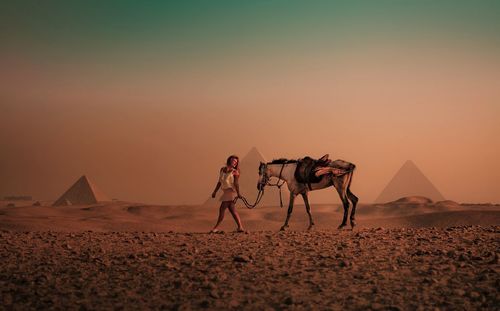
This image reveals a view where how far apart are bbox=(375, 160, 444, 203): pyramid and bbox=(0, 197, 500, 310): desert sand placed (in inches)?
2840

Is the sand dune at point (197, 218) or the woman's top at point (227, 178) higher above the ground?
the woman's top at point (227, 178)

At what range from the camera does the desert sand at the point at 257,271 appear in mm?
6426

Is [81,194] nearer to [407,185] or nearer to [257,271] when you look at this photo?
[407,185]

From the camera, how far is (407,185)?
271 feet

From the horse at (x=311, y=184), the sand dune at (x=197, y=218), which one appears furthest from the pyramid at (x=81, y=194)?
the horse at (x=311, y=184)

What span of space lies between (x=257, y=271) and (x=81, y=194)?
59.0m

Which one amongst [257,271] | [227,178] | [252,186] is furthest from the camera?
[252,186]

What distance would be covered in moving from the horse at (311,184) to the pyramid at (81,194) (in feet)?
172

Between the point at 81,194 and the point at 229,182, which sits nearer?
the point at 229,182

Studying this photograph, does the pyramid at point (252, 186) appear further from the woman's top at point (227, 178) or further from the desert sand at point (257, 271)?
the desert sand at point (257, 271)

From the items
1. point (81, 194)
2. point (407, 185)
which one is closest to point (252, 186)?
point (81, 194)

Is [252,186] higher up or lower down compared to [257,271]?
higher up

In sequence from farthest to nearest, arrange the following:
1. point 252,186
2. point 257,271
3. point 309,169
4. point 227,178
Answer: point 252,186
point 309,169
point 227,178
point 257,271

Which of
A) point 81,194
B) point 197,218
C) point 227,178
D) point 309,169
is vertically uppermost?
point 81,194
